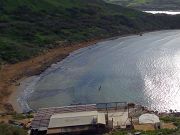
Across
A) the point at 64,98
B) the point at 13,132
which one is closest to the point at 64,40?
the point at 64,98

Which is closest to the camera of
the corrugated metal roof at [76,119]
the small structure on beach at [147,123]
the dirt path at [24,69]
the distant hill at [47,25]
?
the small structure on beach at [147,123]

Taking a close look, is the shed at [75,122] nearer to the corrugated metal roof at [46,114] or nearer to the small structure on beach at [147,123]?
the corrugated metal roof at [46,114]

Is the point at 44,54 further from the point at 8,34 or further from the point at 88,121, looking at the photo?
the point at 88,121

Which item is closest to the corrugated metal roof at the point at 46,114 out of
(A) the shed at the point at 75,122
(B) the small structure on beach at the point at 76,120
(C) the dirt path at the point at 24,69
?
(B) the small structure on beach at the point at 76,120

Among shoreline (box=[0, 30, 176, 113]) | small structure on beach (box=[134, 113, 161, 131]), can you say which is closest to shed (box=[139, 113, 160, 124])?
small structure on beach (box=[134, 113, 161, 131])

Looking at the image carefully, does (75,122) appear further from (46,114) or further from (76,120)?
(46,114)

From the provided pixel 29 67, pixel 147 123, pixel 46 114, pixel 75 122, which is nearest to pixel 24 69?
pixel 29 67

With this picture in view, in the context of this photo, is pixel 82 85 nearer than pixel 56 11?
Yes
